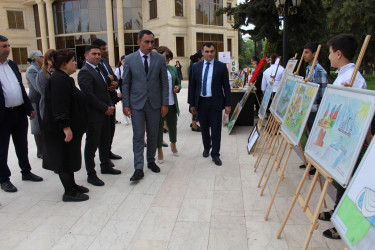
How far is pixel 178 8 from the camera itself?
2809cm

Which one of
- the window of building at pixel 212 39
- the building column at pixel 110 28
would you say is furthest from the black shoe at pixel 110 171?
the building column at pixel 110 28

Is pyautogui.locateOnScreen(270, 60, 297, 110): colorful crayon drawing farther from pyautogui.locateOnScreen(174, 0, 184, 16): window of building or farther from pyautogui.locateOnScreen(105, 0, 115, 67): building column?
pyautogui.locateOnScreen(105, 0, 115, 67): building column

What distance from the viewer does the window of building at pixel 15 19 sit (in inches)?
1318

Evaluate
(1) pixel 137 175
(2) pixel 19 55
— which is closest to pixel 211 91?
(1) pixel 137 175

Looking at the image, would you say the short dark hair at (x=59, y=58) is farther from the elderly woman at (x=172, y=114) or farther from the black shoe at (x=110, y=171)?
the elderly woman at (x=172, y=114)

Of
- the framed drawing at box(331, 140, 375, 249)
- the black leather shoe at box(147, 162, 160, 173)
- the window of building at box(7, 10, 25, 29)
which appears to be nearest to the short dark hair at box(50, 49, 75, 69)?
the black leather shoe at box(147, 162, 160, 173)

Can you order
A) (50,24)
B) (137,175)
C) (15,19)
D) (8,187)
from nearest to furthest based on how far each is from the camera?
(8,187), (137,175), (50,24), (15,19)

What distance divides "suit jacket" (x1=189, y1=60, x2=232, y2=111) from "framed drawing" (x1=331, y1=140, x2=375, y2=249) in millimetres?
3181

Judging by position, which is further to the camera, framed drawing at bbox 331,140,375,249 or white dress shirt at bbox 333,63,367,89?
white dress shirt at bbox 333,63,367,89

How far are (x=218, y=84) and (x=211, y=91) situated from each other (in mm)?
161

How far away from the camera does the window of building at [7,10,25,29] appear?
3347cm

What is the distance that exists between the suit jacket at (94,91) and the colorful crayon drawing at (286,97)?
2.35m

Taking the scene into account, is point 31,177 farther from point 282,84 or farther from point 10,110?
point 282,84

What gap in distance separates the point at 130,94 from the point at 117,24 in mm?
28454
